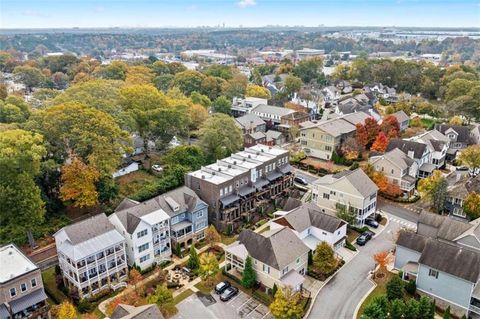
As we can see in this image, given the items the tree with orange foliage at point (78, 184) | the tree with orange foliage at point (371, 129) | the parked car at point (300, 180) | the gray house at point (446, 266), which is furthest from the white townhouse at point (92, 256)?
the tree with orange foliage at point (371, 129)

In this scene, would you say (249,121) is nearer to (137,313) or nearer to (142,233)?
(142,233)

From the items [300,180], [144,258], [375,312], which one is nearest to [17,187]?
[144,258]

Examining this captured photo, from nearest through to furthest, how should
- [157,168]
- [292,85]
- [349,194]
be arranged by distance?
[349,194] < [157,168] < [292,85]

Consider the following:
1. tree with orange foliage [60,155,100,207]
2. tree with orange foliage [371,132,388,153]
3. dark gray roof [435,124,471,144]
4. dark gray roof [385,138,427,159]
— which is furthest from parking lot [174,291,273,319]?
dark gray roof [435,124,471,144]

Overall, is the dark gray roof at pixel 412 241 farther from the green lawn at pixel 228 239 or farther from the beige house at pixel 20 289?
the beige house at pixel 20 289

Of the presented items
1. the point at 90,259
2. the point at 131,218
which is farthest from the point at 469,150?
the point at 90,259

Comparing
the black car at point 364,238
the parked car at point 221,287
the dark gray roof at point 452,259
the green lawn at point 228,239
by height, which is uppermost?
the dark gray roof at point 452,259
